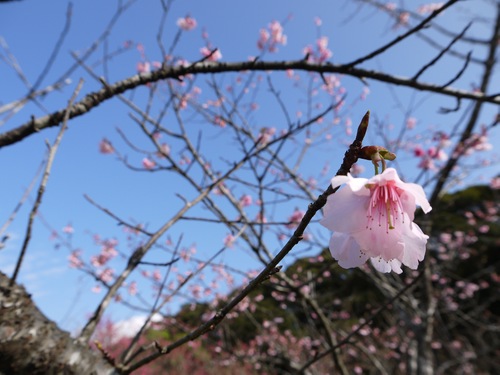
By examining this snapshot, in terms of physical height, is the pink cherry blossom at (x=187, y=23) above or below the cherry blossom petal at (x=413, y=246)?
above

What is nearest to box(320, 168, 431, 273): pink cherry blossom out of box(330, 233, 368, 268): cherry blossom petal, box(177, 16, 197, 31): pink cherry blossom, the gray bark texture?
box(330, 233, 368, 268): cherry blossom petal

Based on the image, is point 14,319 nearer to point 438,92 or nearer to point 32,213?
point 32,213

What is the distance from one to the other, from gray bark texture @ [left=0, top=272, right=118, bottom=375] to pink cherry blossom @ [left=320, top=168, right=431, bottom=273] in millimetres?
912

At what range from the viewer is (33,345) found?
108 centimetres

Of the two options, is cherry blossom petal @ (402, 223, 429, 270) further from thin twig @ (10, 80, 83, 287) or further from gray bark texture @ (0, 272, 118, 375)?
thin twig @ (10, 80, 83, 287)

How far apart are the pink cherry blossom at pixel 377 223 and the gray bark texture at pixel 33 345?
912 mm

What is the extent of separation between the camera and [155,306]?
4.91ft

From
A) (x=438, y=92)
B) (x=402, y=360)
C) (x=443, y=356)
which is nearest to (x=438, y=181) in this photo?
(x=438, y=92)

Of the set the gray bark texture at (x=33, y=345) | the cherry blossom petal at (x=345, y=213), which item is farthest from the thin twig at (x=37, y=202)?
the cherry blossom petal at (x=345, y=213)

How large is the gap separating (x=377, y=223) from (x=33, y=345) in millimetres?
1103

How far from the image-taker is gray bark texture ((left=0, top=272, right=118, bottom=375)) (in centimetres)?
104

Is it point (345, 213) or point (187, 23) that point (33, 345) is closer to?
point (345, 213)

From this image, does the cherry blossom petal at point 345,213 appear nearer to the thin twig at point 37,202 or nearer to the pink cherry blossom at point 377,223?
the pink cherry blossom at point 377,223

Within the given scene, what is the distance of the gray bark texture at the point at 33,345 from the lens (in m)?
1.04
